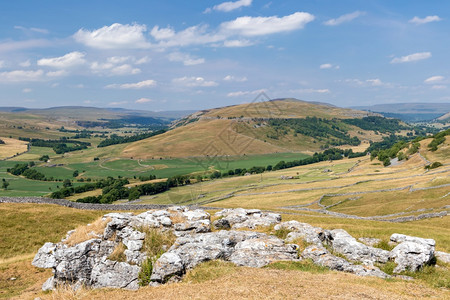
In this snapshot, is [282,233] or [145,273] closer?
[145,273]

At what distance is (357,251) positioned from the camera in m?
20.0

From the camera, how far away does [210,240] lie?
20.0m

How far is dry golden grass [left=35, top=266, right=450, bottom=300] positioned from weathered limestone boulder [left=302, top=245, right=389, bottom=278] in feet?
4.27

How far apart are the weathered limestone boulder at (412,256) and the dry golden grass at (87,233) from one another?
21888 millimetres

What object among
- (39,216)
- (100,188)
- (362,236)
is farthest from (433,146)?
(100,188)

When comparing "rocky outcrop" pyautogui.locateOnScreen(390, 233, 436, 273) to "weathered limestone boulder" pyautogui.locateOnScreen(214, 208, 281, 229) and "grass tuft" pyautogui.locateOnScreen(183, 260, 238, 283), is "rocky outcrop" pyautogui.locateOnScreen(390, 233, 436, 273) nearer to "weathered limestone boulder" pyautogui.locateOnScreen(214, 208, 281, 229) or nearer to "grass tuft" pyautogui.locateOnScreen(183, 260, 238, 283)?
"weathered limestone boulder" pyautogui.locateOnScreen(214, 208, 281, 229)

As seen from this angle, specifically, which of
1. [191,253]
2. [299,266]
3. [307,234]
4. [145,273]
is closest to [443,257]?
[307,234]

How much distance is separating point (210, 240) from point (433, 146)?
15403 cm

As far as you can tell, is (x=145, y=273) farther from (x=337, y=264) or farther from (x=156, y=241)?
(x=337, y=264)

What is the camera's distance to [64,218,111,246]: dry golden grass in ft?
73.2

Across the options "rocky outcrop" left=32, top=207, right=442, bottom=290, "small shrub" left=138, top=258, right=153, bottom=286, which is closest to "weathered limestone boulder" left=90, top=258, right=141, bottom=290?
"rocky outcrop" left=32, top=207, right=442, bottom=290

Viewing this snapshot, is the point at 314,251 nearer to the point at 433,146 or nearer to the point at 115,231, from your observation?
the point at 115,231

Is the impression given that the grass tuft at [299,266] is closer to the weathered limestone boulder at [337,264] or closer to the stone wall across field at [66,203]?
the weathered limestone boulder at [337,264]

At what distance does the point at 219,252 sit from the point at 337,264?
7564mm
